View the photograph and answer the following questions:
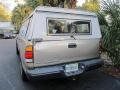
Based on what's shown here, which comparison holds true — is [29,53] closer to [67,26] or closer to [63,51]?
[63,51]

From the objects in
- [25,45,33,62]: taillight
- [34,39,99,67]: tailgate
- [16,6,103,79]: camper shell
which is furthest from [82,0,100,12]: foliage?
[25,45,33,62]: taillight

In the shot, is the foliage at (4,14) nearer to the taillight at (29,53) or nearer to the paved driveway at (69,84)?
the paved driveway at (69,84)

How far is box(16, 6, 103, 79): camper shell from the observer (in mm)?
4977

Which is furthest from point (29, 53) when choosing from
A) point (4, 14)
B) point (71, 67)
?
point (4, 14)

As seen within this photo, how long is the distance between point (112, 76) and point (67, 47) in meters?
2.34

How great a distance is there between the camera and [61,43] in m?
5.17

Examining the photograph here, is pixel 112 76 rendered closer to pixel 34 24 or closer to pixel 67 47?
pixel 67 47

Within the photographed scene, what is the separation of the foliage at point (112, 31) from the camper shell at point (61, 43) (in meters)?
1.03

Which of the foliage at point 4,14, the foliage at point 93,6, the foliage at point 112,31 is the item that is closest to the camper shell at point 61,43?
the foliage at point 112,31

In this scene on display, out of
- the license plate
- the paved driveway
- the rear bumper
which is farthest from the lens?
the paved driveway

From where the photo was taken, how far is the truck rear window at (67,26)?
529 cm

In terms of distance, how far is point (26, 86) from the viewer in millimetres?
6035

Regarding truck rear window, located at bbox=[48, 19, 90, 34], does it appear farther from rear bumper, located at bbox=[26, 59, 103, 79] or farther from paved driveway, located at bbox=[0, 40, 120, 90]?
paved driveway, located at bbox=[0, 40, 120, 90]

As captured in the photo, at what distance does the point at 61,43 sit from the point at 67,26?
0.63m
